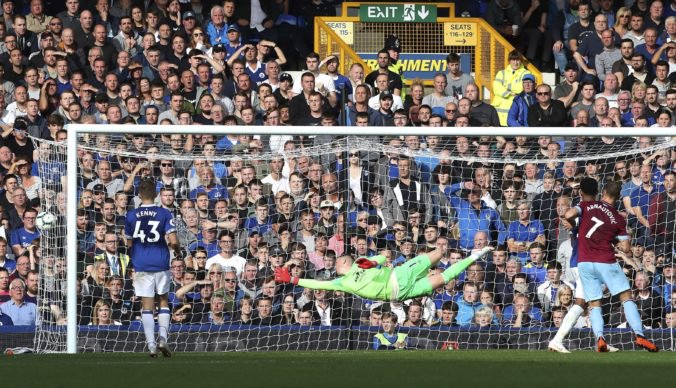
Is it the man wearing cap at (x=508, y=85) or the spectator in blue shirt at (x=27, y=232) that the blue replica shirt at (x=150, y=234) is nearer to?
the spectator in blue shirt at (x=27, y=232)

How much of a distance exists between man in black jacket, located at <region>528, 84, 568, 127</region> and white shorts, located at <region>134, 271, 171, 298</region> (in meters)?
6.45

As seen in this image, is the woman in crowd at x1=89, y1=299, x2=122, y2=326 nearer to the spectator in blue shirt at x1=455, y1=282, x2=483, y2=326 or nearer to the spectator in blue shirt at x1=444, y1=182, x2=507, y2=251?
the spectator in blue shirt at x1=455, y1=282, x2=483, y2=326

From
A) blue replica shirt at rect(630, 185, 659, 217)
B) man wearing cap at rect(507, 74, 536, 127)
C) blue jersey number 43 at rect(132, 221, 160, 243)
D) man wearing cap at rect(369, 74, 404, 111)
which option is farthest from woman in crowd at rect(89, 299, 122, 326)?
blue replica shirt at rect(630, 185, 659, 217)

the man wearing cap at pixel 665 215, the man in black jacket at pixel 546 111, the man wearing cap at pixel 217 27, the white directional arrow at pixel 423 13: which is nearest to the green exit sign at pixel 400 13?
the white directional arrow at pixel 423 13

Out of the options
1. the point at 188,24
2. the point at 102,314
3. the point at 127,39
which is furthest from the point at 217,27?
the point at 102,314

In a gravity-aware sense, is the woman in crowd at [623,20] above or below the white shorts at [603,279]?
above

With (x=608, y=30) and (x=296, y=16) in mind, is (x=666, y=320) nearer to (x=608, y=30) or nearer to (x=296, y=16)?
(x=608, y=30)

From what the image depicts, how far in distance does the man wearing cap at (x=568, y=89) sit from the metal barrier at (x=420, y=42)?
1.11 m

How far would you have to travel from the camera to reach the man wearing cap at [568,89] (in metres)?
18.2

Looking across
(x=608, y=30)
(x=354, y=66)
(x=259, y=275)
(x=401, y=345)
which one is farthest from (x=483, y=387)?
(x=608, y=30)

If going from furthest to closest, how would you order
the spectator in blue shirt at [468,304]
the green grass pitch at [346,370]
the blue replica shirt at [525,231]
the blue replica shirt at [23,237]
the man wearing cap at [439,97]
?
the man wearing cap at [439,97], the blue replica shirt at [23,237], the blue replica shirt at [525,231], the spectator in blue shirt at [468,304], the green grass pitch at [346,370]

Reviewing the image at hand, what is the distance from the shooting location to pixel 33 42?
18594 mm

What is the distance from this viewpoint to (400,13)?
65.9 ft

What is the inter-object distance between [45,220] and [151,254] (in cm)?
261
